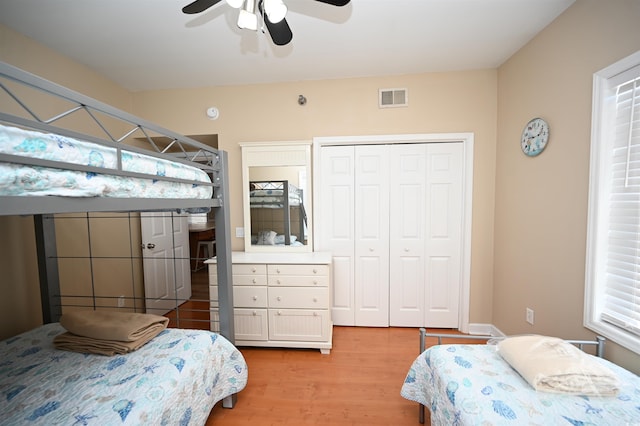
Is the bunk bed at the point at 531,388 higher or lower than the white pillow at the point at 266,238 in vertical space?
lower

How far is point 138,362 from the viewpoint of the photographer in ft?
3.99

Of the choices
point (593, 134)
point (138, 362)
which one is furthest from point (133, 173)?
point (593, 134)

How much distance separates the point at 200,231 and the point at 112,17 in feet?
12.6

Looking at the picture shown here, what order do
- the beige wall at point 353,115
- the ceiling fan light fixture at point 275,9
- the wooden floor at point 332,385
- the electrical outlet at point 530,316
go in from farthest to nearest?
the beige wall at point 353,115, the electrical outlet at point 530,316, the wooden floor at point 332,385, the ceiling fan light fixture at point 275,9

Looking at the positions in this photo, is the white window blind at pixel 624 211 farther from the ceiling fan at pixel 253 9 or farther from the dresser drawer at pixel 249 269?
the dresser drawer at pixel 249 269

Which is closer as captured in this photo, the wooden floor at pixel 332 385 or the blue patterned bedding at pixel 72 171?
the blue patterned bedding at pixel 72 171

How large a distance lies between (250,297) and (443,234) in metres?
1.98

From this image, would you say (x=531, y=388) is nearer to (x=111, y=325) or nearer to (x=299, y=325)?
(x=299, y=325)

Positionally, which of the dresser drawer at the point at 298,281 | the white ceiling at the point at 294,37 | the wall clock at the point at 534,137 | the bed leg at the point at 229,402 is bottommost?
the bed leg at the point at 229,402

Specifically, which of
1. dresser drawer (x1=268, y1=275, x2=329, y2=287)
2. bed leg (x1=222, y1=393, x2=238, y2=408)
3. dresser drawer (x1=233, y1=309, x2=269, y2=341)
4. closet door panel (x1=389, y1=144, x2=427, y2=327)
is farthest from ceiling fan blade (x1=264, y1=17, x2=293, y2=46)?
bed leg (x1=222, y1=393, x2=238, y2=408)

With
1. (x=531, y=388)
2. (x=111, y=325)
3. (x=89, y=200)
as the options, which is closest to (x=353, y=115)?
(x=89, y=200)

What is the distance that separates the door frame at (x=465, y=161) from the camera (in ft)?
7.95

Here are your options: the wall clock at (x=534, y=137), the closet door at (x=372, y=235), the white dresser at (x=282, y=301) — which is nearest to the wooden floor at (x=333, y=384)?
the white dresser at (x=282, y=301)

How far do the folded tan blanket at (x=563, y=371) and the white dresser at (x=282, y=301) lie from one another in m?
1.38
